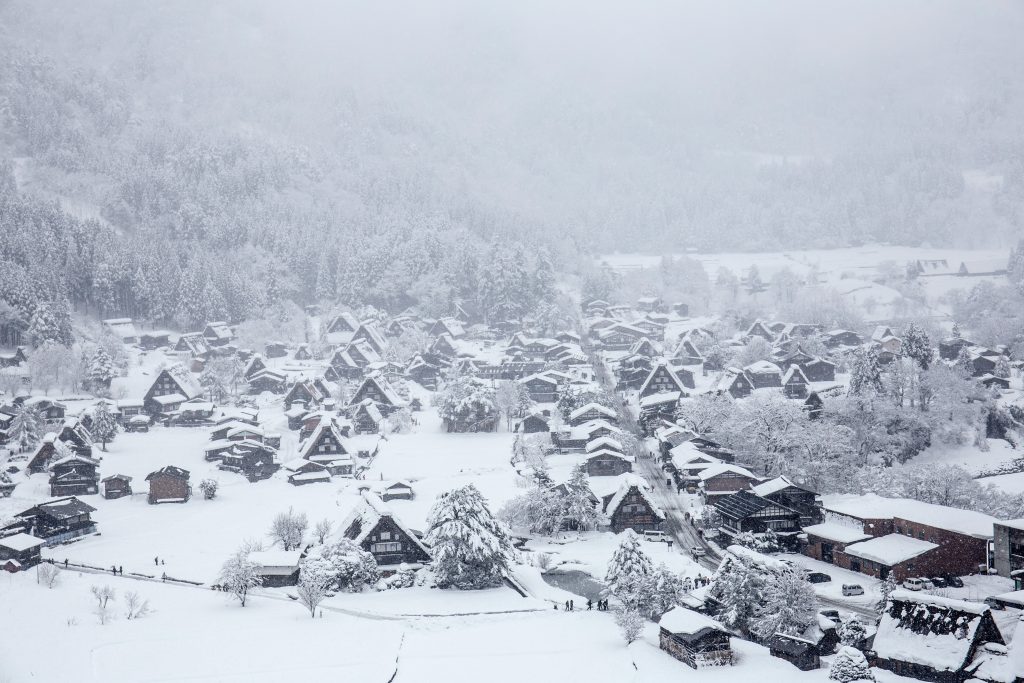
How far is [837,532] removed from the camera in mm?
35625

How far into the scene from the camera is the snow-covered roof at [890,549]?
32.3 metres

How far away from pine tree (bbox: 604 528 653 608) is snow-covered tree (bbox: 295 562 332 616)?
9.93 m

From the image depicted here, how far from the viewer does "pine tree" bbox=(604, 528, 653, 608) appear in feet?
92.7

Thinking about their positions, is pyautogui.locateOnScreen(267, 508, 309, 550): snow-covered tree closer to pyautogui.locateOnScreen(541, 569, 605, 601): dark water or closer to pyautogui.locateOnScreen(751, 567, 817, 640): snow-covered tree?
pyautogui.locateOnScreen(541, 569, 605, 601): dark water

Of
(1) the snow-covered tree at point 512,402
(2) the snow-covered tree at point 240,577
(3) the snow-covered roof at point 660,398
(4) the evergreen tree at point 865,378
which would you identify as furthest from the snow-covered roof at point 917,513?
(2) the snow-covered tree at point 240,577

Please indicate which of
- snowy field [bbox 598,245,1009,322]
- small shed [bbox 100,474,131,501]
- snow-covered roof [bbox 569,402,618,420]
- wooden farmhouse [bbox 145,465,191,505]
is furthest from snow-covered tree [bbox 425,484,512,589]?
snowy field [bbox 598,245,1009,322]

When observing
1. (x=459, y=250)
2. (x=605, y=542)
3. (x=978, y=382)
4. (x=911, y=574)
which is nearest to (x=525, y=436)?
(x=605, y=542)

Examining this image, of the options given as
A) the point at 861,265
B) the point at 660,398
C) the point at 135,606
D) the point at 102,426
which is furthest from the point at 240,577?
the point at 861,265

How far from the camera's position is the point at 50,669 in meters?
24.5

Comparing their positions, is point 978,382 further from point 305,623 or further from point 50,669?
point 50,669

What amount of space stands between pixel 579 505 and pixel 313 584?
13.6 m

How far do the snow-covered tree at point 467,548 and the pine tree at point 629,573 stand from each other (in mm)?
4495

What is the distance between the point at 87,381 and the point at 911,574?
187ft

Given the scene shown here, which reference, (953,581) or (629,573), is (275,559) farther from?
(953,581)
